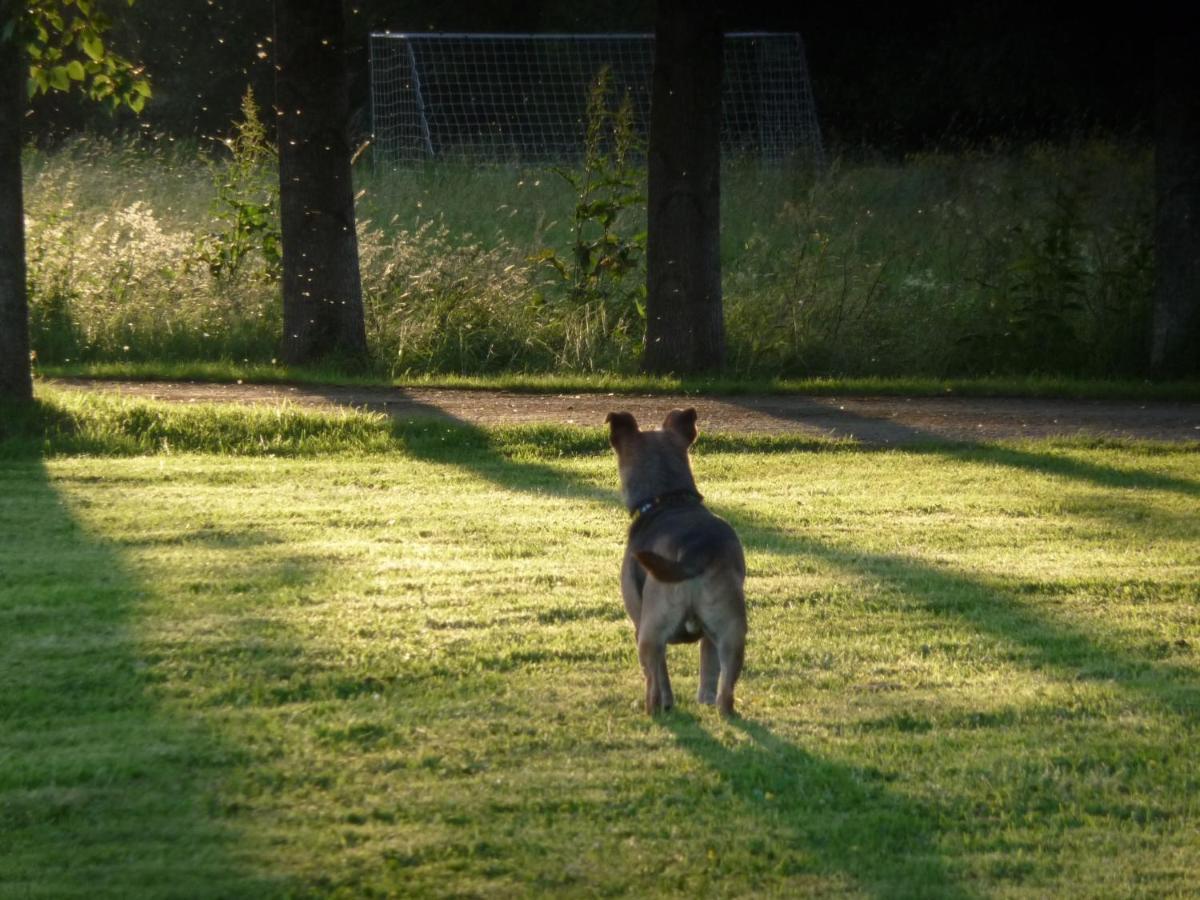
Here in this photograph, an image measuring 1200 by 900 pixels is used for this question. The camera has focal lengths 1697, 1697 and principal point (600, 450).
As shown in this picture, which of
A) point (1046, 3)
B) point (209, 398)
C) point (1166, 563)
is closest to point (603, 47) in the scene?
point (1046, 3)

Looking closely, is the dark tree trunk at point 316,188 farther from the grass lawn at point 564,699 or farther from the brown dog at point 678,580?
the brown dog at point 678,580

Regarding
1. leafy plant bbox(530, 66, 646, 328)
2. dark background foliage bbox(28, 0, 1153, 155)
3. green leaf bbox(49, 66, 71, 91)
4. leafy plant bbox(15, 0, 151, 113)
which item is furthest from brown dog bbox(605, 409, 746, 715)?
dark background foliage bbox(28, 0, 1153, 155)

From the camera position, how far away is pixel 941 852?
428cm

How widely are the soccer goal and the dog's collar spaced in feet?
83.8

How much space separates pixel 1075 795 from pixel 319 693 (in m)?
2.41

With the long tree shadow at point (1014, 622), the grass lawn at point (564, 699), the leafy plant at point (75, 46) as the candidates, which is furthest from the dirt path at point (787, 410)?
the long tree shadow at point (1014, 622)

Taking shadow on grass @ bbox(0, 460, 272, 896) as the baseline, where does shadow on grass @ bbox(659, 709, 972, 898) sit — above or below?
below

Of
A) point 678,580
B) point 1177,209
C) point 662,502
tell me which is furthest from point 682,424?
point 1177,209

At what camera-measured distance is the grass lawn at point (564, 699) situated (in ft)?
13.9

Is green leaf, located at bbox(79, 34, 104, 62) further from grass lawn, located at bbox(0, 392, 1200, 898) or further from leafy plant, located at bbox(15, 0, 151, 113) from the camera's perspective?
grass lawn, located at bbox(0, 392, 1200, 898)

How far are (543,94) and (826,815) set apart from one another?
102 ft

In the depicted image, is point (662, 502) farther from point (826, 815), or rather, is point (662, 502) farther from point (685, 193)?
point (685, 193)

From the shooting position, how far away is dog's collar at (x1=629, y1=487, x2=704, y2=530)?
5.67 metres

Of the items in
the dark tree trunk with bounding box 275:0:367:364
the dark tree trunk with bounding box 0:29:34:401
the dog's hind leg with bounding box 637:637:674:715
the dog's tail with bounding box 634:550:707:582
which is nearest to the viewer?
the dog's tail with bounding box 634:550:707:582
